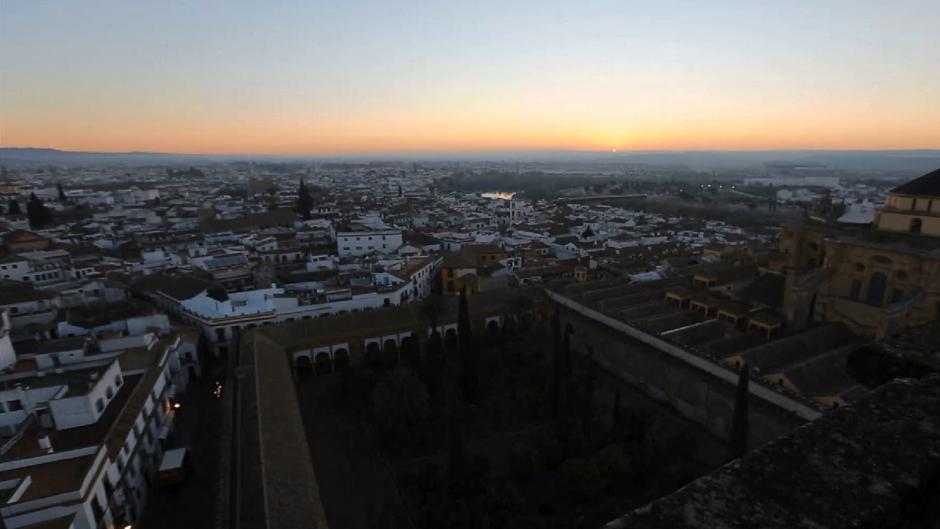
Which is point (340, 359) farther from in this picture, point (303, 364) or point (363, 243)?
point (363, 243)

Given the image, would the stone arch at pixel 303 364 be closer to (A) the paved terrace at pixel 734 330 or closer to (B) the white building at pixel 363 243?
(A) the paved terrace at pixel 734 330

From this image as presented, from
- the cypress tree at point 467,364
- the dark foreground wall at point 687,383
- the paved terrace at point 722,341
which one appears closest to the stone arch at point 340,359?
the cypress tree at point 467,364

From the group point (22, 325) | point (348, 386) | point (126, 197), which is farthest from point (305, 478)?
point (126, 197)

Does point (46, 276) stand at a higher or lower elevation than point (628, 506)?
higher

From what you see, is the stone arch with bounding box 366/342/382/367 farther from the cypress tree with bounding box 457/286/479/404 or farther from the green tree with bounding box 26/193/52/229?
the green tree with bounding box 26/193/52/229

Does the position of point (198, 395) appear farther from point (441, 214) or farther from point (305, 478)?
point (441, 214)

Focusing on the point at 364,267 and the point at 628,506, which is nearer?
the point at 628,506
